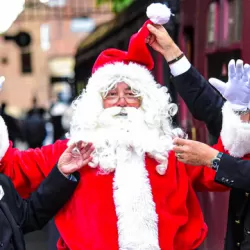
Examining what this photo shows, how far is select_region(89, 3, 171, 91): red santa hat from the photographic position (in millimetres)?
3371

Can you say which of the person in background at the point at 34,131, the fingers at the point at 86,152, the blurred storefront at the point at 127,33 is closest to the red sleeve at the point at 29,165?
the fingers at the point at 86,152

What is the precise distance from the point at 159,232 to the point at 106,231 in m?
0.27

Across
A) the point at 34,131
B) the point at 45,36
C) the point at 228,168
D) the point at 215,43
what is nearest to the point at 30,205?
the point at 228,168

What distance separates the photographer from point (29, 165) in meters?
3.28

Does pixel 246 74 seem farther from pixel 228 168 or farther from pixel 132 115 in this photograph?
pixel 132 115

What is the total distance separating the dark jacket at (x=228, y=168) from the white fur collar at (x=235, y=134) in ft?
0.56

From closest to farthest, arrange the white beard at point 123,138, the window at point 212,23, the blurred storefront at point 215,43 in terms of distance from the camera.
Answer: the white beard at point 123,138 → the blurred storefront at point 215,43 → the window at point 212,23

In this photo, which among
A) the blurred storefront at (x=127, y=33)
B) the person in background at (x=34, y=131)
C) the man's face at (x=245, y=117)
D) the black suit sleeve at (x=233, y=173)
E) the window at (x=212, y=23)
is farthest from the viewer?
the person in background at (x=34, y=131)

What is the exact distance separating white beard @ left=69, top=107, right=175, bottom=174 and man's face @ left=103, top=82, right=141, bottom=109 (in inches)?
1.7

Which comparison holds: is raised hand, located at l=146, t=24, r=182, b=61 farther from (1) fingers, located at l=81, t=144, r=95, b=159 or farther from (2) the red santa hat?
(1) fingers, located at l=81, t=144, r=95, b=159

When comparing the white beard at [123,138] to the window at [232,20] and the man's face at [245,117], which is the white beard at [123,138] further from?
the window at [232,20]

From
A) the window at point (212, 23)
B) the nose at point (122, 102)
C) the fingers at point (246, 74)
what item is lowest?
the nose at point (122, 102)

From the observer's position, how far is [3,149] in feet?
10.3

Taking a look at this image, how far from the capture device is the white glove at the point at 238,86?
2967mm
